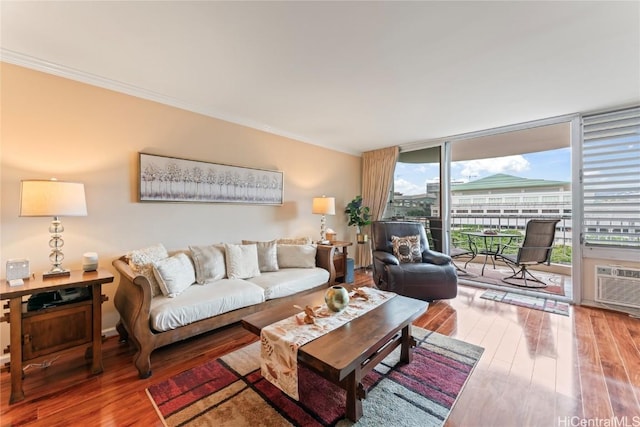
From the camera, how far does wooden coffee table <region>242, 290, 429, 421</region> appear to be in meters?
1.37

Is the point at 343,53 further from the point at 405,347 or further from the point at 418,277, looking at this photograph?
the point at 418,277

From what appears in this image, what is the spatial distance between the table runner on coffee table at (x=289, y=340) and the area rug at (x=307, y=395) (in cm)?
17

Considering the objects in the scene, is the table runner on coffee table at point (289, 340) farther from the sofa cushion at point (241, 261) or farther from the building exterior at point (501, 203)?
the building exterior at point (501, 203)

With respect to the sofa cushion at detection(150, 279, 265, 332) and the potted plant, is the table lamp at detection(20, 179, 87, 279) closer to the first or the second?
the sofa cushion at detection(150, 279, 265, 332)

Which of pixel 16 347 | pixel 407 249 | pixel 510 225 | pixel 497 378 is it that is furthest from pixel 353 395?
pixel 510 225

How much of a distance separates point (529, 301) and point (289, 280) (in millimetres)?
3149

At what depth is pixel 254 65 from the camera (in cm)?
225

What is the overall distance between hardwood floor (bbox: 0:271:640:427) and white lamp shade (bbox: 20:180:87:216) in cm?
120

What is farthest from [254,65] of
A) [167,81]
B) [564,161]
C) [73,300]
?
[564,161]

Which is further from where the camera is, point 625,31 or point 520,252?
point 520,252

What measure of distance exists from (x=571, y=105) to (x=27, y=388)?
221 inches

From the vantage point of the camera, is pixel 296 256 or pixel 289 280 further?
pixel 296 256

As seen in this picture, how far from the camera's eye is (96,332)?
6.42 ft

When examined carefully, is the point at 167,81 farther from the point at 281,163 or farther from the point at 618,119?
the point at 618,119
